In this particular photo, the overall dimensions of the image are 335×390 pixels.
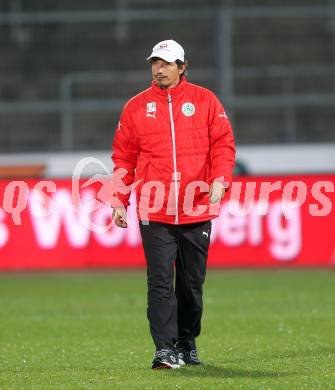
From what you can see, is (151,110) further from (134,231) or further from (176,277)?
(134,231)

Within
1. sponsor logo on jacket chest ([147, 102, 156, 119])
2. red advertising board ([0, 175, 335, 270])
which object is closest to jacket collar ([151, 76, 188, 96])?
sponsor logo on jacket chest ([147, 102, 156, 119])

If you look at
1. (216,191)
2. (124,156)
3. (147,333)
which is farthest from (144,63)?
(216,191)

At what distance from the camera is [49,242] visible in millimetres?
18047

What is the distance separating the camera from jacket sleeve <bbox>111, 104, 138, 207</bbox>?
774 centimetres

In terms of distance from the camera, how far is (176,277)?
7898 mm

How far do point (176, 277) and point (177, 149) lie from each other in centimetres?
90

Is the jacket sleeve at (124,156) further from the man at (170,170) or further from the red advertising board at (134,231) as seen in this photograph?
the red advertising board at (134,231)

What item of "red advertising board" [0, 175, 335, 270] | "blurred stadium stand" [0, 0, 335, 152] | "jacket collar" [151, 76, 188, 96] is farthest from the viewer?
"blurred stadium stand" [0, 0, 335, 152]

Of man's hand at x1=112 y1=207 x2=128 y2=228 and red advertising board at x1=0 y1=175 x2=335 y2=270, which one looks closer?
man's hand at x1=112 y1=207 x2=128 y2=228

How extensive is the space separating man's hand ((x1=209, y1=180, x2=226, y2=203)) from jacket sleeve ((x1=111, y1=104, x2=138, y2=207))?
590 millimetres

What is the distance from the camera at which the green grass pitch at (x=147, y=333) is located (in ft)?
24.0

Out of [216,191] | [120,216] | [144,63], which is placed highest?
[144,63]

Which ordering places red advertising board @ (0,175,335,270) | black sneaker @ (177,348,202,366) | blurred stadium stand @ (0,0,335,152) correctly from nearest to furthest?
1. black sneaker @ (177,348,202,366)
2. red advertising board @ (0,175,335,270)
3. blurred stadium stand @ (0,0,335,152)

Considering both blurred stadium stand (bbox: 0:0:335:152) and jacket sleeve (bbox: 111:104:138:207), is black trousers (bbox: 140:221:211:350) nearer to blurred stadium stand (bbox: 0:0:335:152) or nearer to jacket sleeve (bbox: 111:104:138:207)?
jacket sleeve (bbox: 111:104:138:207)
